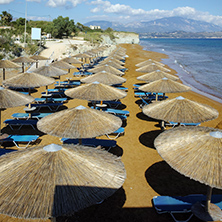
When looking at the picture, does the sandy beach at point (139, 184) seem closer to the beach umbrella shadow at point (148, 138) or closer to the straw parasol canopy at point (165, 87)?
the beach umbrella shadow at point (148, 138)

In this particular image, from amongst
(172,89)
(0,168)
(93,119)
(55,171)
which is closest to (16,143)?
(93,119)

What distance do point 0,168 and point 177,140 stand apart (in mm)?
3357

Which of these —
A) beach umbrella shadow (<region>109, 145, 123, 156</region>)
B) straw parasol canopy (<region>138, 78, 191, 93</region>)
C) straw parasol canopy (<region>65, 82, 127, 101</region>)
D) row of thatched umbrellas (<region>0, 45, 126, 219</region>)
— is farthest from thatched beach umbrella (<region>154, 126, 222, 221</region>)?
straw parasol canopy (<region>138, 78, 191, 93</region>)

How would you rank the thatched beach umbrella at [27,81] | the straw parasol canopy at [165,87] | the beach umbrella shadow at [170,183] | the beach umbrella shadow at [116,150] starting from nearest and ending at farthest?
the beach umbrella shadow at [170,183], the beach umbrella shadow at [116,150], the straw parasol canopy at [165,87], the thatched beach umbrella at [27,81]

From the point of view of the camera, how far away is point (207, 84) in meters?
22.5

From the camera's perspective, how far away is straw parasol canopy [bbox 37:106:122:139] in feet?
17.0

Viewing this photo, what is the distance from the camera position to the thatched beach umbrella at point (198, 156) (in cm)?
383

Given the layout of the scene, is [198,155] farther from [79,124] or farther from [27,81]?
Answer: [27,81]

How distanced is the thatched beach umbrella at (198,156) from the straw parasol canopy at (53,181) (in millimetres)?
1231

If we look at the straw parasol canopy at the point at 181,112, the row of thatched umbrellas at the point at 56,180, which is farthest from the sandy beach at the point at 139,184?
the row of thatched umbrellas at the point at 56,180

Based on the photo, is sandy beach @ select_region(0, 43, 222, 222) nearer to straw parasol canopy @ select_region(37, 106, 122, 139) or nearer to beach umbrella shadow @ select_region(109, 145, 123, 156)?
beach umbrella shadow @ select_region(109, 145, 123, 156)

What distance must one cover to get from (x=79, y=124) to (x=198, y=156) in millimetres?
2755

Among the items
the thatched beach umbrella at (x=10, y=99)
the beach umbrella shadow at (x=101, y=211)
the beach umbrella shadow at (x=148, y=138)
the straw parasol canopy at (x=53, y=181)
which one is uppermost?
the thatched beach umbrella at (x=10, y=99)

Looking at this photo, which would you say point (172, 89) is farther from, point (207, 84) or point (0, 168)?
point (207, 84)
